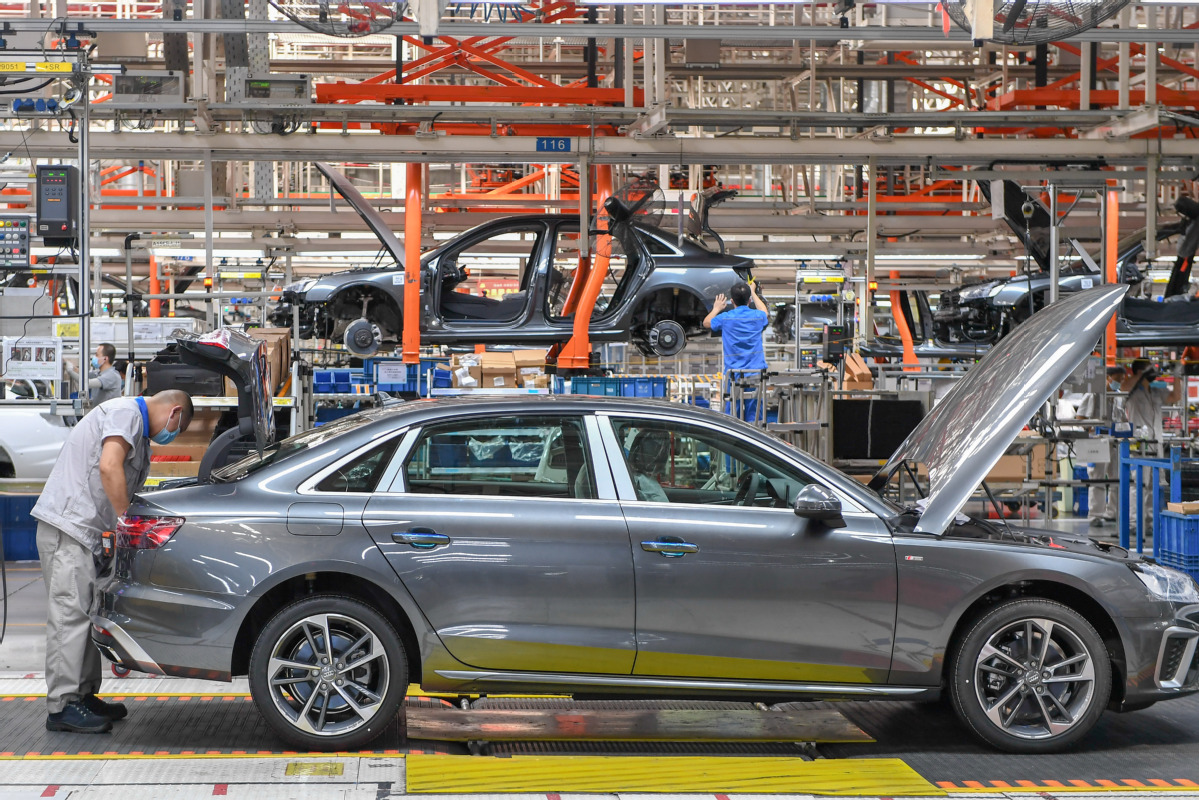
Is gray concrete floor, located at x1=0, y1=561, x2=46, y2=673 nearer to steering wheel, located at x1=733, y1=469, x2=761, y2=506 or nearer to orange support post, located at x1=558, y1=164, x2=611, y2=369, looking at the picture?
steering wheel, located at x1=733, y1=469, x2=761, y2=506

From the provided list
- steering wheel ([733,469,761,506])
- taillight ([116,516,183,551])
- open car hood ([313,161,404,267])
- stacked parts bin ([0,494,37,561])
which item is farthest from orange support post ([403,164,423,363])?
steering wheel ([733,469,761,506])

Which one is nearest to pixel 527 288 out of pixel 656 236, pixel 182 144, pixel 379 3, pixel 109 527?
pixel 656 236

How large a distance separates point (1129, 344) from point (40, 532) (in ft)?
38.0

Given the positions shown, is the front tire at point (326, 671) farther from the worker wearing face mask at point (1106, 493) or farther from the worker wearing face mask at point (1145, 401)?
the worker wearing face mask at point (1145, 401)

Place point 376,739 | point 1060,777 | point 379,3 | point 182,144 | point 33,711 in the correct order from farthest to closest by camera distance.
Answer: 1. point 182,144
2. point 379,3
3. point 33,711
4. point 376,739
5. point 1060,777

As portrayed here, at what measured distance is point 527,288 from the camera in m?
11.9

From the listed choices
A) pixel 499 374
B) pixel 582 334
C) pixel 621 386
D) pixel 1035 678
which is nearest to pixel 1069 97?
pixel 582 334

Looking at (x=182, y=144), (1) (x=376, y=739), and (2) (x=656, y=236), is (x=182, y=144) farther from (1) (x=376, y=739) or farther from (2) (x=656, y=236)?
(1) (x=376, y=739)

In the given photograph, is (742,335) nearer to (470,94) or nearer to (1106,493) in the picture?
(470,94)

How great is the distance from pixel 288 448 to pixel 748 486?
1868 mm

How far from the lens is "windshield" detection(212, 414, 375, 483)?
465 cm

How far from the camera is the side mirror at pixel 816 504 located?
4.39 m

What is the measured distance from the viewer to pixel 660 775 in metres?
4.29

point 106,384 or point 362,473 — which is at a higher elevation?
point 106,384
